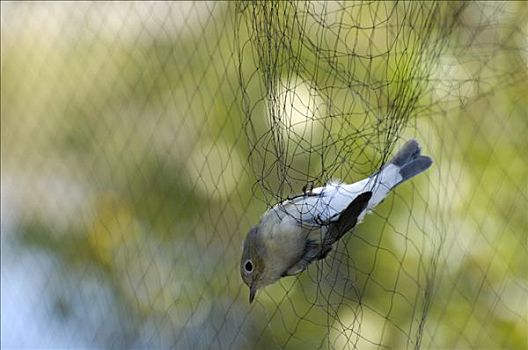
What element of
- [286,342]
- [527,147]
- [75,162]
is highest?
[527,147]

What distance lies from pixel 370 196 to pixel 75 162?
3.14 feet

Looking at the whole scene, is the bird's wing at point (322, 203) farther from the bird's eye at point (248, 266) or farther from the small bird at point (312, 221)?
the bird's eye at point (248, 266)

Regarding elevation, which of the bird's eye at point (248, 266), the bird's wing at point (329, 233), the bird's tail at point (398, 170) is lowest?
the bird's eye at point (248, 266)

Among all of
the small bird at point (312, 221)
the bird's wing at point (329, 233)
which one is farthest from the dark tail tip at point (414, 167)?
the bird's wing at point (329, 233)

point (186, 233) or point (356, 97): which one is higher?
point (356, 97)

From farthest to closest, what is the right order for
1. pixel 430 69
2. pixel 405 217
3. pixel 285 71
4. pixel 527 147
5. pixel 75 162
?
pixel 75 162
pixel 405 217
pixel 527 147
pixel 430 69
pixel 285 71

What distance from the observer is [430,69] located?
1240 millimetres

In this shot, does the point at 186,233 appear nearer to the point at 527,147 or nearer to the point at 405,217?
the point at 405,217

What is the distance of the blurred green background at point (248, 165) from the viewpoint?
1.15 m

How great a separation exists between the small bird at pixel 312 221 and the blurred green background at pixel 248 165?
0.02 meters

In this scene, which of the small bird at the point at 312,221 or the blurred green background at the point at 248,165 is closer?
the small bird at the point at 312,221

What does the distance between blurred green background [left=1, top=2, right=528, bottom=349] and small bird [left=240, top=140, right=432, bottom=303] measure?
23mm

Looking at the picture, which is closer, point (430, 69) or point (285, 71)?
point (285, 71)

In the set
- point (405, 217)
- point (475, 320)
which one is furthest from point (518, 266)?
point (405, 217)
